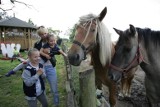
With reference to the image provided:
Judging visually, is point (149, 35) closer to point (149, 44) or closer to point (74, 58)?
point (149, 44)

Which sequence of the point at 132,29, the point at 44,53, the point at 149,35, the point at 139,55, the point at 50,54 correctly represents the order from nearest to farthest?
the point at 132,29, the point at 139,55, the point at 149,35, the point at 44,53, the point at 50,54

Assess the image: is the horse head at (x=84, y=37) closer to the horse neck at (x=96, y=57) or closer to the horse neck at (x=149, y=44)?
the horse neck at (x=96, y=57)

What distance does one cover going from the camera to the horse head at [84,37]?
12.0ft

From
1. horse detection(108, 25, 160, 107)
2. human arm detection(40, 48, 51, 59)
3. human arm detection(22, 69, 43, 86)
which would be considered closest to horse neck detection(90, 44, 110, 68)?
horse detection(108, 25, 160, 107)

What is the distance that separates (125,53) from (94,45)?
2.14 ft

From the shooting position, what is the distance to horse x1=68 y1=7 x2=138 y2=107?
3.70 metres

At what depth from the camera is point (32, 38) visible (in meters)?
31.7

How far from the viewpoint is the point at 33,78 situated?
3826mm

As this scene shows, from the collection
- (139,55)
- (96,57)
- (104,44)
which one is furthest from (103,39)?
(139,55)

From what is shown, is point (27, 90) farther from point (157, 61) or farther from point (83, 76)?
point (157, 61)

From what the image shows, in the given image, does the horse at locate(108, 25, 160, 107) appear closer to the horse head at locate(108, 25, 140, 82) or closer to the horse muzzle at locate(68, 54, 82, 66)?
the horse head at locate(108, 25, 140, 82)

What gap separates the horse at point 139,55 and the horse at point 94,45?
36 cm

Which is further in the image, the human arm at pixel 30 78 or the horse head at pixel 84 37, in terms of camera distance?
the human arm at pixel 30 78

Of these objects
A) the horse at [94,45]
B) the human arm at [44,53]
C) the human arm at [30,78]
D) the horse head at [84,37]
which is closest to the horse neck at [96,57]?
the horse at [94,45]
